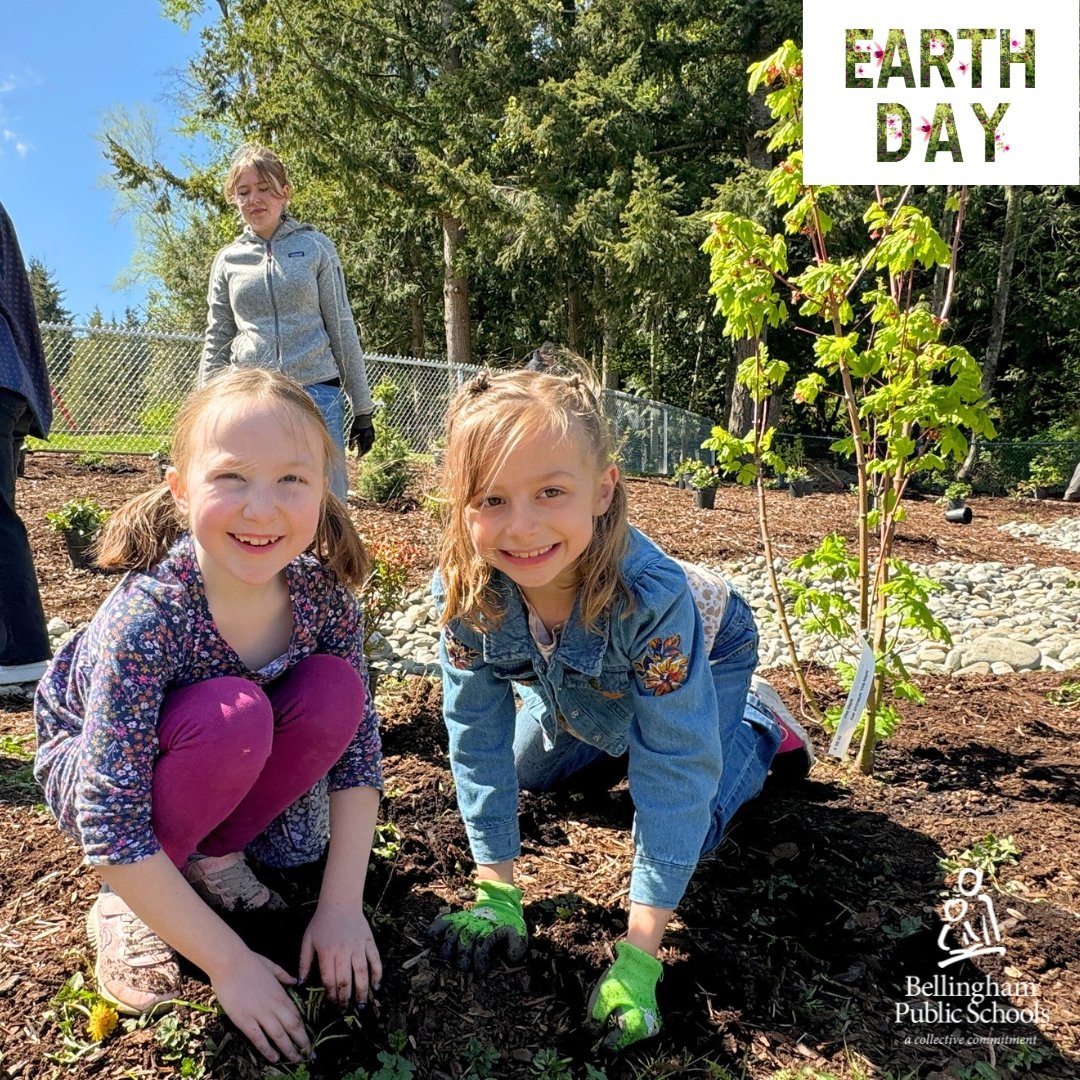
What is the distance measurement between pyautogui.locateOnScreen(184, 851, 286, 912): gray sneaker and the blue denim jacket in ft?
1.52

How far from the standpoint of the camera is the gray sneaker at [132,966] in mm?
1534

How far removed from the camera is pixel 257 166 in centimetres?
361

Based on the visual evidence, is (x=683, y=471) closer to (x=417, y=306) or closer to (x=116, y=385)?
(x=116, y=385)

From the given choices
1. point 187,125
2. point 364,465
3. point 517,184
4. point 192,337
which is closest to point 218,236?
point 187,125

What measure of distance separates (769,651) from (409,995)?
3426 mm

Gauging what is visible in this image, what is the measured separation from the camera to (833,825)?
94.7 inches

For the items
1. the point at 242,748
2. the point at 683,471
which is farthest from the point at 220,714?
the point at 683,471

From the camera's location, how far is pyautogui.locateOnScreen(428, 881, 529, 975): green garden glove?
1.74m

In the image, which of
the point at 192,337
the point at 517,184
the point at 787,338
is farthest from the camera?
the point at 787,338

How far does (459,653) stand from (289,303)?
2.48m

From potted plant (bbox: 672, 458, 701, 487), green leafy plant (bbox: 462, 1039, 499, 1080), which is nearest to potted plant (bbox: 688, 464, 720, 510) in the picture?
potted plant (bbox: 672, 458, 701, 487)

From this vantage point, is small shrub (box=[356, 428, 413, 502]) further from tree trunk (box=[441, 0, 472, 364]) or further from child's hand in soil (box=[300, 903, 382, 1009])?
tree trunk (box=[441, 0, 472, 364])

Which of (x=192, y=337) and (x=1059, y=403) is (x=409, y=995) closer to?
(x=192, y=337)

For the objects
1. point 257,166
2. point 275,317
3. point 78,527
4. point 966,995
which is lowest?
point 966,995
